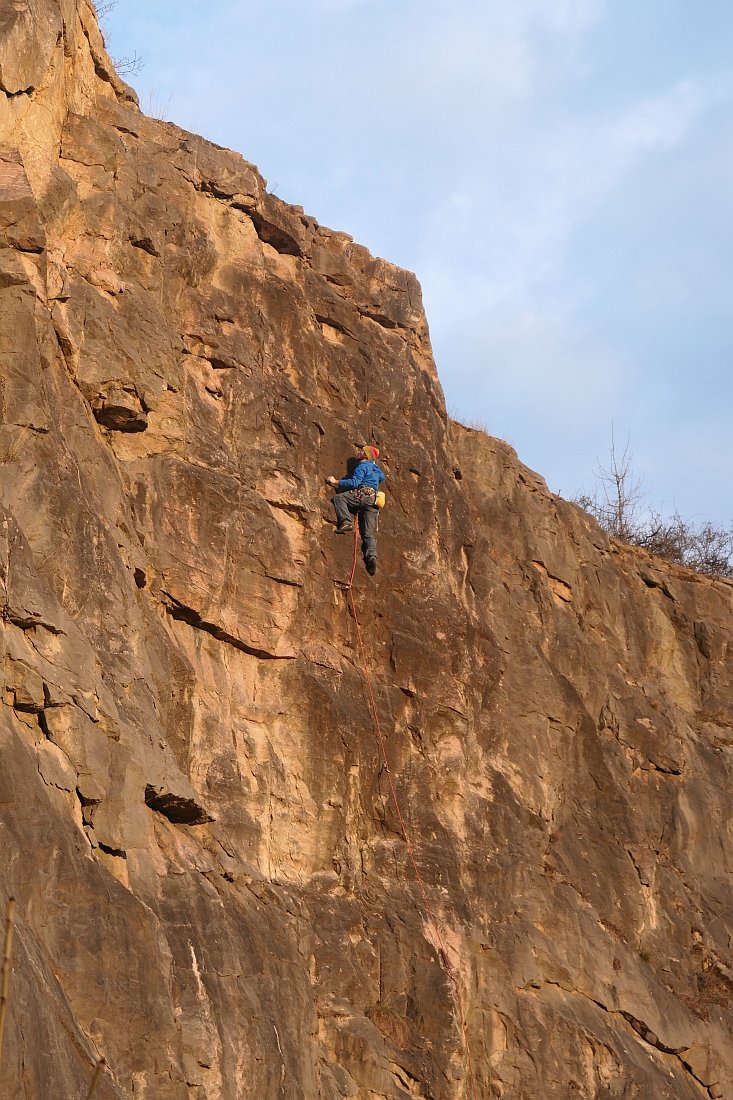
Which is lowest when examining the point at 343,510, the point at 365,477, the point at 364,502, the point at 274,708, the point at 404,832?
the point at 404,832

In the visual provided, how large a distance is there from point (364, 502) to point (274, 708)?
3.32 meters

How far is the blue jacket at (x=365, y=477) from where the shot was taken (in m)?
17.8

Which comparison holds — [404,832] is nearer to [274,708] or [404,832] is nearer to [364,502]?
[274,708]

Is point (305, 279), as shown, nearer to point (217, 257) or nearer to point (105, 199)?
point (217, 257)

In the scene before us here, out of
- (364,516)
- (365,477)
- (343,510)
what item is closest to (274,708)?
(343,510)

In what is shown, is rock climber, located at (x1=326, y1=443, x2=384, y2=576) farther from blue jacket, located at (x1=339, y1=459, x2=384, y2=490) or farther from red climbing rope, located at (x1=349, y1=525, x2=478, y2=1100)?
red climbing rope, located at (x1=349, y1=525, x2=478, y2=1100)

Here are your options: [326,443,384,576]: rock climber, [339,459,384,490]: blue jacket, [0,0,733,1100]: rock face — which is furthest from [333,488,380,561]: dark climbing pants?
[0,0,733,1100]: rock face

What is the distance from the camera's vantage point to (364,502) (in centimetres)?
1769

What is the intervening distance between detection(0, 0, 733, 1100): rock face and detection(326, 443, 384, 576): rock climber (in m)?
0.28

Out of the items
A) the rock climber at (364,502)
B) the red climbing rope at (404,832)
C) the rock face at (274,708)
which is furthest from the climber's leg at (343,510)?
the rock face at (274,708)

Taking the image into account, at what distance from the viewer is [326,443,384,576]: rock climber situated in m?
17.6

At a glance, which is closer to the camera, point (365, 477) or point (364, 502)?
point (364, 502)

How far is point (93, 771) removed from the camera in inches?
452

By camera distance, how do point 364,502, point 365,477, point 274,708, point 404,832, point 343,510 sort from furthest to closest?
point 365,477 → point 364,502 → point 343,510 → point 404,832 → point 274,708
